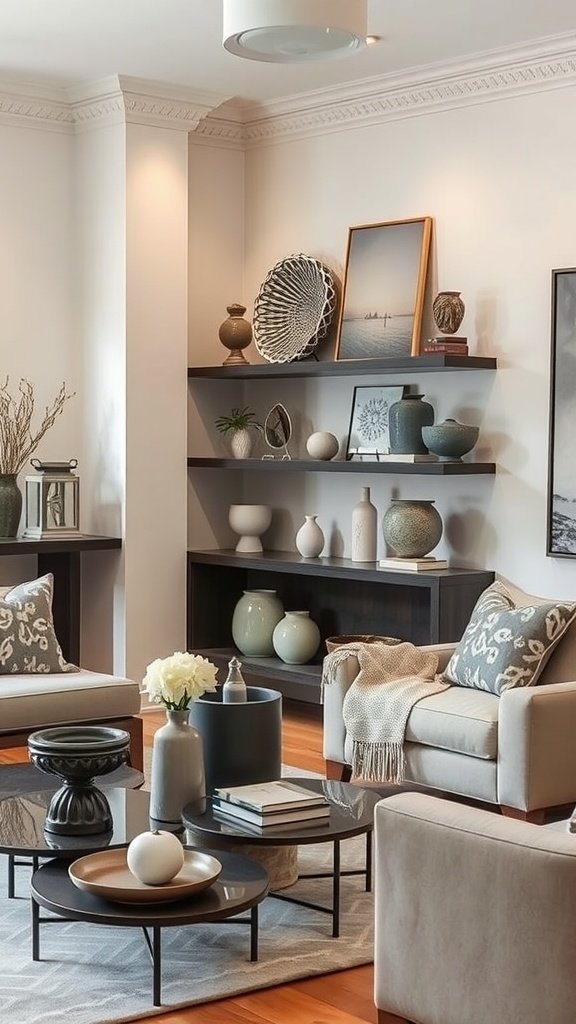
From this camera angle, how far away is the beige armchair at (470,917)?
98.6 inches

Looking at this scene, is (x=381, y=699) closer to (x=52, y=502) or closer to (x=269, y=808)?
(x=269, y=808)

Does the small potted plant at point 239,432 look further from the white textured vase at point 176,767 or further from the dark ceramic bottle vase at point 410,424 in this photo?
the white textured vase at point 176,767

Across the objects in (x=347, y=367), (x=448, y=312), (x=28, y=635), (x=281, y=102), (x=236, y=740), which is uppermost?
(x=281, y=102)

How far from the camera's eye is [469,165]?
5.87 metres

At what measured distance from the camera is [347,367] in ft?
19.9

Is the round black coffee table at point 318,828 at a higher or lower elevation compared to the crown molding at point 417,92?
lower

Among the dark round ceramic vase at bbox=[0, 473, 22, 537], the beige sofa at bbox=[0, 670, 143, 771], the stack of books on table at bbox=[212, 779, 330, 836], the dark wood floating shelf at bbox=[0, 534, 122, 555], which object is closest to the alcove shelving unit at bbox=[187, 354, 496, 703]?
the dark wood floating shelf at bbox=[0, 534, 122, 555]

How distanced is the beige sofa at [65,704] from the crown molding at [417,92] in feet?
9.38

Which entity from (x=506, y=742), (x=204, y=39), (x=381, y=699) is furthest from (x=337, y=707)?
(x=204, y=39)

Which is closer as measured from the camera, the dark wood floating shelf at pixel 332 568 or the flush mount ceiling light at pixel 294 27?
the flush mount ceiling light at pixel 294 27

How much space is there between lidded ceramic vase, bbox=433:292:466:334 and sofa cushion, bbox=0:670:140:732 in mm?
1985

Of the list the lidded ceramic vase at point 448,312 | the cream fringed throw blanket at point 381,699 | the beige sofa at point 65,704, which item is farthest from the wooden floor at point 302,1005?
the lidded ceramic vase at point 448,312

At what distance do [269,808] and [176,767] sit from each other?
29cm

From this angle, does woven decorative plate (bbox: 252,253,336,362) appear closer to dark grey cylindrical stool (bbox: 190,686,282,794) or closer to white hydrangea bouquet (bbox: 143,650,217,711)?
dark grey cylindrical stool (bbox: 190,686,282,794)
